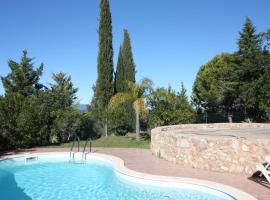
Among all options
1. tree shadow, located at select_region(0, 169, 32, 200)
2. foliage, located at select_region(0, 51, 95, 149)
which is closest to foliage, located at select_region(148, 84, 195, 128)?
Answer: foliage, located at select_region(0, 51, 95, 149)

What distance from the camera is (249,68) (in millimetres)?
27359

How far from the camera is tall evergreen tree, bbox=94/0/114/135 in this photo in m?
27.5

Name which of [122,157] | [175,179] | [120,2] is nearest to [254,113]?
[120,2]

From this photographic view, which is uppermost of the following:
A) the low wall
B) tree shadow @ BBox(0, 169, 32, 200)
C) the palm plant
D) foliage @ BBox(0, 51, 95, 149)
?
the palm plant

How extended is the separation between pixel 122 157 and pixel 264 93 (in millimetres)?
16534

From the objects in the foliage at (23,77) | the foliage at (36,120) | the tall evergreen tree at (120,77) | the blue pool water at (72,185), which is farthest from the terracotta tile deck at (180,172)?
the foliage at (23,77)

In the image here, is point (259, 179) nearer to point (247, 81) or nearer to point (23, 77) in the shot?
point (247, 81)

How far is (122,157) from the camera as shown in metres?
13.9

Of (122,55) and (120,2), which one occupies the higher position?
(120,2)

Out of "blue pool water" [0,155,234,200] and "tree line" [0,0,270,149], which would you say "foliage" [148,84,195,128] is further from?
"blue pool water" [0,155,234,200]

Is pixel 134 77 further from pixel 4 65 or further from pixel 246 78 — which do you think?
pixel 4 65

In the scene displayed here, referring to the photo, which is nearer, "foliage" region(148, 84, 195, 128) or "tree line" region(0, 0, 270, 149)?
"tree line" region(0, 0, 270, 149)

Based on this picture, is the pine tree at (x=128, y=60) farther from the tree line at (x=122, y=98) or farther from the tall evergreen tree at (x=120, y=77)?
the tall evergreen tree at (x=120, y=77)

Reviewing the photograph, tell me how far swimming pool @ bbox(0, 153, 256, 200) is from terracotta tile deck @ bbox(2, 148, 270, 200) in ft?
1.89
